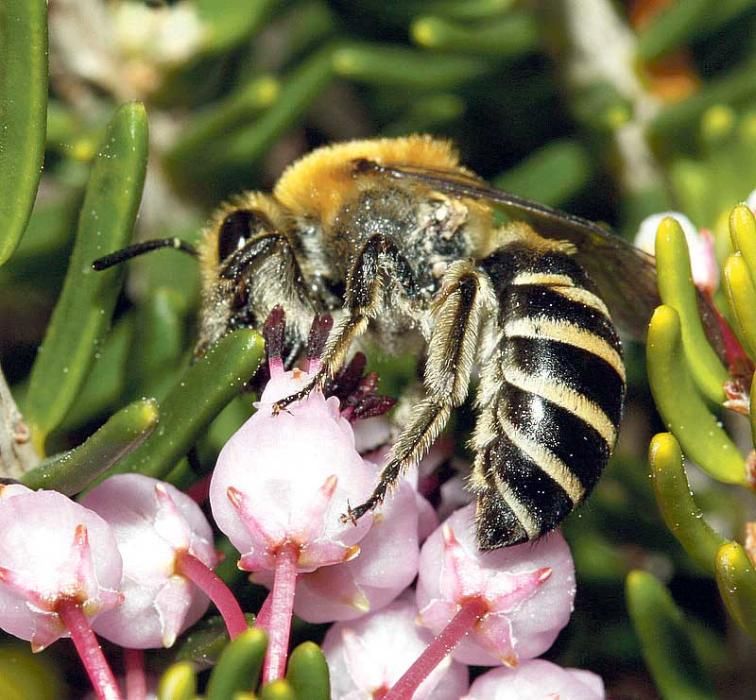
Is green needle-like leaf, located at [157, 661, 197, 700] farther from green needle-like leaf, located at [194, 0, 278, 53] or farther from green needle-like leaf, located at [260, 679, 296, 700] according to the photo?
green needle-like leaf, located at [194, 0, 278, 53]

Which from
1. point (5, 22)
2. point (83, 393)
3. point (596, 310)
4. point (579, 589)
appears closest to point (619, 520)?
point (579, 589)

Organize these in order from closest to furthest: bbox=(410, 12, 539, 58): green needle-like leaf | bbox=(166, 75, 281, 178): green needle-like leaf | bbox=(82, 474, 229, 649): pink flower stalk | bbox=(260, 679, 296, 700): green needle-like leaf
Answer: bbox=(260, 679, 296, 700): green needle-like leaf < bbox=(82, 474, 229, 649): pink flower stalk < bbox=(166, 75, 281, 178): green needle-like leaf < bbox=(410, 12, 539, 58): green needle-like leaf

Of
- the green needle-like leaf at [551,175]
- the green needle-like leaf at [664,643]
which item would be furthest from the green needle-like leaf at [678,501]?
the green needle-like leaf at [551,175]

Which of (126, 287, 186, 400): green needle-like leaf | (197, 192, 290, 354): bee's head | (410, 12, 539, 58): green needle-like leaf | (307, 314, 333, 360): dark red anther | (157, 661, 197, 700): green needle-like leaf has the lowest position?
(157, 661, 197, 700): green needle-like leaf

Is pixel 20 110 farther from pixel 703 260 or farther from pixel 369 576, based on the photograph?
pixel 703 260

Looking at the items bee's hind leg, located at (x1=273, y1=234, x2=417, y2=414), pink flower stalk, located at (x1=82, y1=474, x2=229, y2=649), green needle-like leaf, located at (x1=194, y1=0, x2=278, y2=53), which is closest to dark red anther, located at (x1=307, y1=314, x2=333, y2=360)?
bee's hind leg, located at (x1=273, y1=234, x2=417, y2=414)

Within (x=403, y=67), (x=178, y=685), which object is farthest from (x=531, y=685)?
(x=403, y=67)

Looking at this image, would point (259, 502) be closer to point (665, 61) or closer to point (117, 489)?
point (117, 489)
